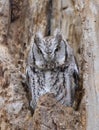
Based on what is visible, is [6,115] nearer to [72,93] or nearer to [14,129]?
[14,129]

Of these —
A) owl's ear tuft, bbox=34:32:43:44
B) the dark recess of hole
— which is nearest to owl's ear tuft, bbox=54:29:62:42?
owl's ear tuft, bbox=34:32:43:44

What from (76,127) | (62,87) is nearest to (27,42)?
(62,87)

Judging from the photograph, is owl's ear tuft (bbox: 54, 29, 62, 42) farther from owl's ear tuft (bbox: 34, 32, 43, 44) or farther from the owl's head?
owl's ear tuft (bbox: 34, 32, 43, 44)

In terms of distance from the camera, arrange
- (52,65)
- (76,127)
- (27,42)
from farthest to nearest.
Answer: (27,42) < (52,65) < (76,127)

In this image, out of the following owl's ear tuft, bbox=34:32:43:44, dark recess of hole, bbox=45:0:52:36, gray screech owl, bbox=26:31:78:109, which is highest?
dark recess of hole, bbox=45:0:52:36

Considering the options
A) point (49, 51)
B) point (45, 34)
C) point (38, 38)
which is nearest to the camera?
point (49, 51)

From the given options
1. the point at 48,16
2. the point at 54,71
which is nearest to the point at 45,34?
the point at 48,16

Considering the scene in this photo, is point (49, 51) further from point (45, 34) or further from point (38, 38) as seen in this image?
point (45, 34)
